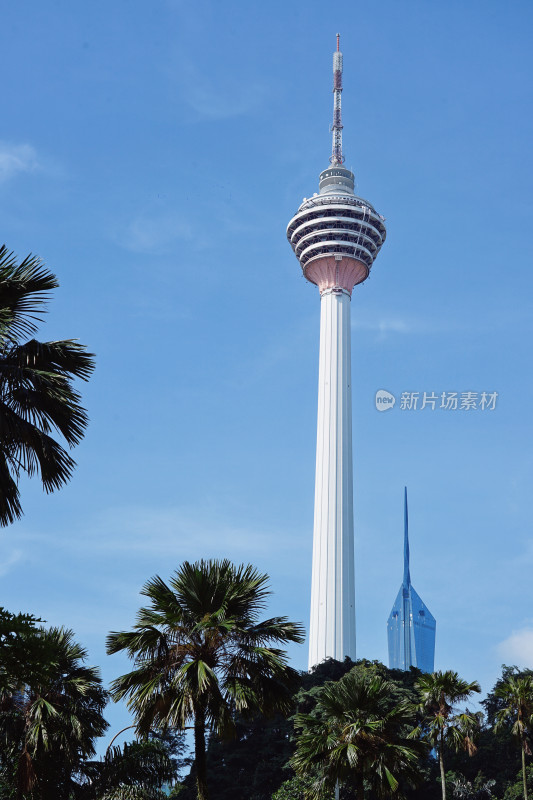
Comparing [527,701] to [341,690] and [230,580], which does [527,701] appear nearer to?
[341,690]

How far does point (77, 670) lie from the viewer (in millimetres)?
29625

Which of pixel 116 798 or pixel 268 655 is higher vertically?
pixel 268 655

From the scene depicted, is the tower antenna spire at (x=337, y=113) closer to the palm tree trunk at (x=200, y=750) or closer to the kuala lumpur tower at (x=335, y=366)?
the kuala lumpur tower at (x=335, y=366)

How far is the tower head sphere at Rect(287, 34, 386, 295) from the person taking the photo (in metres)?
136

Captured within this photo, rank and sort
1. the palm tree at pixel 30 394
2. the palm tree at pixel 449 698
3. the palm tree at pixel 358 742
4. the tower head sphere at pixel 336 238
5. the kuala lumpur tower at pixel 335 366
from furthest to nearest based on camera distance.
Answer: the tower head sphere at pixel 336 238 → the kuala lumpur tower at pixel 335 366 → the palm tree at pixel 449 698 → the palm tree at pixel 358 742 → the palm tree at pixel 30 394

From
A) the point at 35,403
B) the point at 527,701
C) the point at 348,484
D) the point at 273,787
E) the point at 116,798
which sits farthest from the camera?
the point at 348,484

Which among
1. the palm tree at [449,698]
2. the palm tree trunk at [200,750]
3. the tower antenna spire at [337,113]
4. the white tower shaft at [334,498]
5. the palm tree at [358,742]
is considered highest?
the tower antenna spire at [337,113]

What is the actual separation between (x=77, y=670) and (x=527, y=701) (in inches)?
1052

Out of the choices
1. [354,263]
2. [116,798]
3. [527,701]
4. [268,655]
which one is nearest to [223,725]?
[268,655]

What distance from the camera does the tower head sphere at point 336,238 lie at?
135500 mm

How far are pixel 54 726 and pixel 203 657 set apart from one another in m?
7.42

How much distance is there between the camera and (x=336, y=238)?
136 meters

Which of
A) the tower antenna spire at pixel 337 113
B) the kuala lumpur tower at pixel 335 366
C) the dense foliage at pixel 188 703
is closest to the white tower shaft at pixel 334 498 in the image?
the kuala lumpur tower at pixel 335 366

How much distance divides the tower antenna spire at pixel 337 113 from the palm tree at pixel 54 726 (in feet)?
420
